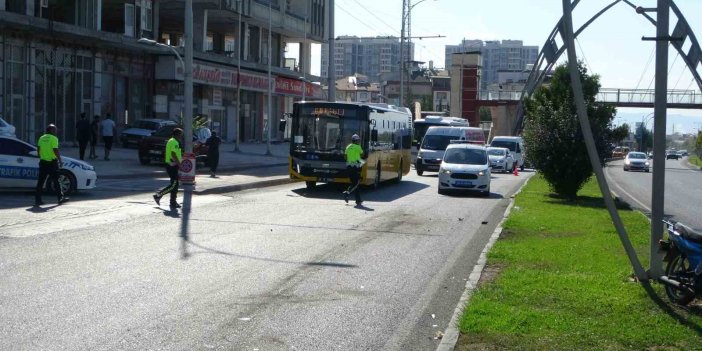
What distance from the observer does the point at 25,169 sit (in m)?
21.6

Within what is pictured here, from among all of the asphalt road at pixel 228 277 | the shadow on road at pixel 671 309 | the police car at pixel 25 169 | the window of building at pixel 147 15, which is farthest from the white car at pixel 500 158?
the shadow on road at pixel 671 309

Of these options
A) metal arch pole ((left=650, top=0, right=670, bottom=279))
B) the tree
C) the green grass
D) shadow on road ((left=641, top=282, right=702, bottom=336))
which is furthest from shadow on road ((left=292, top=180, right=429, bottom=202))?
shadow on road ((left=641, top=282, right=702, bottom=336))

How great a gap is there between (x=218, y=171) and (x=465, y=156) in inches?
418

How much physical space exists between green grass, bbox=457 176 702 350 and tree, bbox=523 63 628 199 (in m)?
10.6

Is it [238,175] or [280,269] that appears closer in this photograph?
[280,269]

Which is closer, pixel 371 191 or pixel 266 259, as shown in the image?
pixel 266 259

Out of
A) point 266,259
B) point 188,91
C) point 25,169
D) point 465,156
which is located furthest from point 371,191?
point 266,259

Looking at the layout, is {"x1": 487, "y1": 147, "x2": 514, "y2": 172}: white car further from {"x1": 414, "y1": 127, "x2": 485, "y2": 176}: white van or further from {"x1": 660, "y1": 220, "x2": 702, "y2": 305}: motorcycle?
{"x1": 660, "y1": 220, "x2": 702, "y2": 305}: motorcycle

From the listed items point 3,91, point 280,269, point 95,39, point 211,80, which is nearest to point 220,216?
point 280,269

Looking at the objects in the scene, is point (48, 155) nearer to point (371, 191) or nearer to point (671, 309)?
point (371, 191)

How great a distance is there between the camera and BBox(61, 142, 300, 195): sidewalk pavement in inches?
1126

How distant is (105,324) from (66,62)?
37718mm

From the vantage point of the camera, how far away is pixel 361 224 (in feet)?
61.7

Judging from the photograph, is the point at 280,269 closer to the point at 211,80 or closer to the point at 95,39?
the point at 95,39
